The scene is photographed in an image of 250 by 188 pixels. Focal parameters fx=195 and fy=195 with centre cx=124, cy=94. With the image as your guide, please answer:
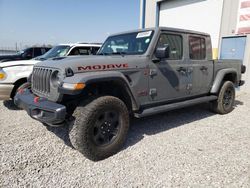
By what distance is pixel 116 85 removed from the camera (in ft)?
9.96

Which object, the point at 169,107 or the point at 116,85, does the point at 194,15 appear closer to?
the point at 169,107

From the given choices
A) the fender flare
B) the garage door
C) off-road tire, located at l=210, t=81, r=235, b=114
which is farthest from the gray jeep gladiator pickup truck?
the garage door

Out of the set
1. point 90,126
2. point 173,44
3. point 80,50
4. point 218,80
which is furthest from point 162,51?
point 80,50

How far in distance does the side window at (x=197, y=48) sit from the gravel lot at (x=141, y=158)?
150cm

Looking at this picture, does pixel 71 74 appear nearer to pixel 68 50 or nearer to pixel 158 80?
pixel 158 80

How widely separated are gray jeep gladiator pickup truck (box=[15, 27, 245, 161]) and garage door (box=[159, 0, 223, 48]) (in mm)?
5032

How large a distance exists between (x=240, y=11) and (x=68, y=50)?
6690 millimetres

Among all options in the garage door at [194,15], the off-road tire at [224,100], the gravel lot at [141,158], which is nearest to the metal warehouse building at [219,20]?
the garage door at [194,15]

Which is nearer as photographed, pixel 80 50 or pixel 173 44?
pixel 173 44

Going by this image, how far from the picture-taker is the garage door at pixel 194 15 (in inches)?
339

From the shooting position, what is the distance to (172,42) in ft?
12.5

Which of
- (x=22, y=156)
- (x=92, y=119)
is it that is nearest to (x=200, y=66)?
(x=92, y=119)

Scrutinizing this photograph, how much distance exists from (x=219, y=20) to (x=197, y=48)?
5238mm

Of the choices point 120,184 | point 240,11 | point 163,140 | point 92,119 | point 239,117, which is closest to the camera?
point 120,184
